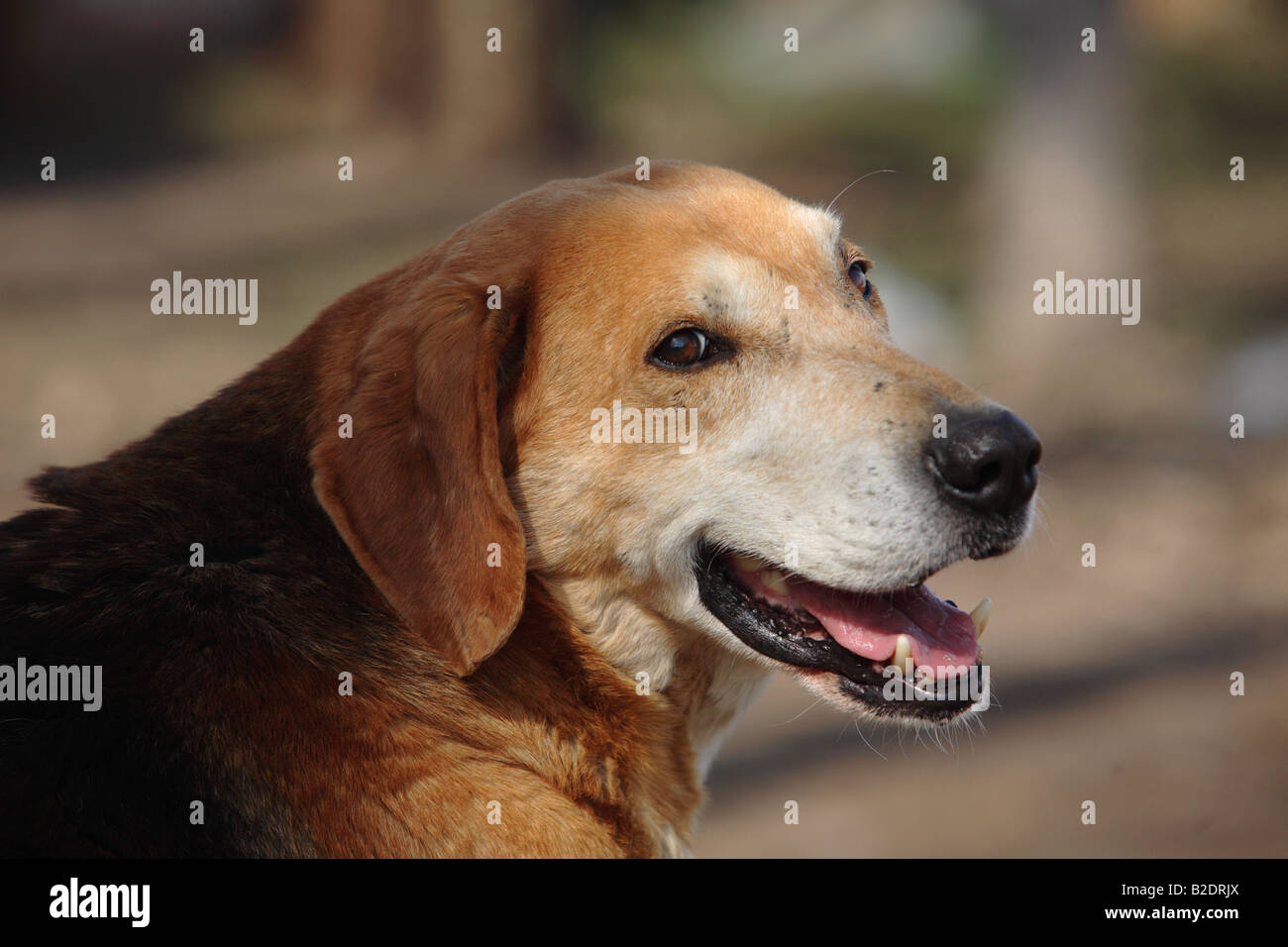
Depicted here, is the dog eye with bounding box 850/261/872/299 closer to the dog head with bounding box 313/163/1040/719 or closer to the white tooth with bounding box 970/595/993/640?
the dog head with bounding box 313/163/1040/719

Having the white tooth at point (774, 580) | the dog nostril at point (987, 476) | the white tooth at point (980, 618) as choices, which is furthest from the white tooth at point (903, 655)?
the dog nostril at point (987, 476)

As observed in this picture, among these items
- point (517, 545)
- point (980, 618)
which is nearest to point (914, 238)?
point (980, 618)

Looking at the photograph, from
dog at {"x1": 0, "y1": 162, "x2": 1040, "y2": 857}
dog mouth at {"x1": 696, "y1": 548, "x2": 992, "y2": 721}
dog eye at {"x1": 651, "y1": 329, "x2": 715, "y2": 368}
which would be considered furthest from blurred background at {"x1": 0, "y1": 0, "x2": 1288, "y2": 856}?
dog eye at {"x1": 651, "y1": 329, "x2": 715, "y2": 368}

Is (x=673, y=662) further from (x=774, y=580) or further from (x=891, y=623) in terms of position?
(x=891, y=623)

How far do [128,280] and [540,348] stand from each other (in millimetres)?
9969

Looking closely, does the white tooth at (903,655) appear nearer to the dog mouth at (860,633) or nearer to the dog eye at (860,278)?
the dog mouth at (860,633)

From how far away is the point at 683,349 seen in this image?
2.97 meters

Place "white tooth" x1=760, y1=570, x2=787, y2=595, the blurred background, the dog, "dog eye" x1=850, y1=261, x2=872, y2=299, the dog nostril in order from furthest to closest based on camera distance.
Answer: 1. the blurred background
2. "dog eye" x1=850, y1=261, x2=872, y2=299
3. "white tooth" x1=760, y1=570, x2=787, y2=595
4. the dog nostril
5. the dog

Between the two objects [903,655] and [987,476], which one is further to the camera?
[903,655]

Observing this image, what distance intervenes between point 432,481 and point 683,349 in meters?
0.69

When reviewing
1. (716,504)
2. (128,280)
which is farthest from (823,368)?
(128,280)

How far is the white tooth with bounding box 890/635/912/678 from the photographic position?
9.53 feet

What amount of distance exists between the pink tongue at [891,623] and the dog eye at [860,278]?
0.92 m

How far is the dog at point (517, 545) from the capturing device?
8.15ft
